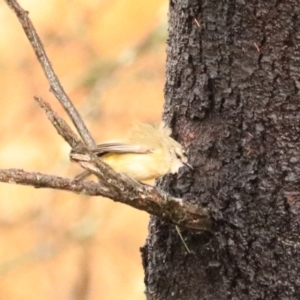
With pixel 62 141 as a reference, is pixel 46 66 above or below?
below

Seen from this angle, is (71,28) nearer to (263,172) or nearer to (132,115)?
(132,115)

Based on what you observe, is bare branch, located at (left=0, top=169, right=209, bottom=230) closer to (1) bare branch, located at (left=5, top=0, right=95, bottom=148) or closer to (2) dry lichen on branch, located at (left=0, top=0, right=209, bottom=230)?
(2) dry lichen on branch, located at (left=0, top=0, right=209, bottom=230)

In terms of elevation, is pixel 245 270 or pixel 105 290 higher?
pixel 105 290

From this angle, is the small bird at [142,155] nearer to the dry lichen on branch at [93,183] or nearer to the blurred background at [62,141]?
the dry lichen on branch at [93,183]

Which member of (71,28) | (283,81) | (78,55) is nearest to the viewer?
(283,81)

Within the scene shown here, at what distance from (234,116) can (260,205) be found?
A: 18 centimetres

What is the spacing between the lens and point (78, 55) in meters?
4.27

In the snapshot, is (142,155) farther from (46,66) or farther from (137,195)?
(46,66)

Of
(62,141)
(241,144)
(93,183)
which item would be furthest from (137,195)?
(62,141)

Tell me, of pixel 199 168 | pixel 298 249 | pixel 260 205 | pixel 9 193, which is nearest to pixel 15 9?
pixel 199 168

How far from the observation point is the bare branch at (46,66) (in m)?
1.39

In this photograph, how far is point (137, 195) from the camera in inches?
51.2

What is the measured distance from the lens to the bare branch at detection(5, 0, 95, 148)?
1394 mm

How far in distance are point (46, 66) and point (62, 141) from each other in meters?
2.80
